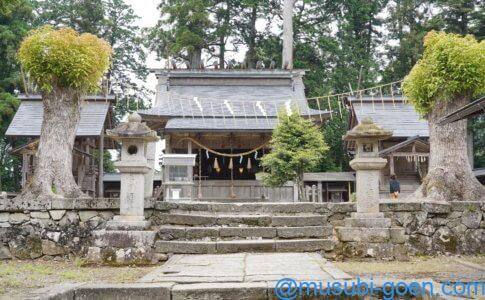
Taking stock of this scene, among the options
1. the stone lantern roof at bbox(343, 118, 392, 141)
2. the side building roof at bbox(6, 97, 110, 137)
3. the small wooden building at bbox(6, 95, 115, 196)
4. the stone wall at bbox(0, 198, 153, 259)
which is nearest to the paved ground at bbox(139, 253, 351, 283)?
the stone wall at bbox(0, 198, 153, 259)

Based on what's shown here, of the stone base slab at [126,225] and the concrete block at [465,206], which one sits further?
the concrete block at [465,206]

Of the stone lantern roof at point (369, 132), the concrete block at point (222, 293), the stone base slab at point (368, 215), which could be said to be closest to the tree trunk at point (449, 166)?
the stone base slab at point (368, 215)

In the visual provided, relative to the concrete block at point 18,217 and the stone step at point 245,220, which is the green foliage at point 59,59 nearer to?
the concrete block at point 18,217

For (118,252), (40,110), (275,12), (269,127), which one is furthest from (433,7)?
(118,252)

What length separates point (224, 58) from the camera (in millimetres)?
32750

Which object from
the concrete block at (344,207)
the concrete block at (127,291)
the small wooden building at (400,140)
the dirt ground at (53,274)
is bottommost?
the dirt ground at (53,274)

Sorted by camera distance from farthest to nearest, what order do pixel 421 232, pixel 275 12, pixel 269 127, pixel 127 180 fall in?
pixel 275 12
pixel 269 127
pixel 421 232
pixel 127 180

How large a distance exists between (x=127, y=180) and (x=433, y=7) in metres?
27.2

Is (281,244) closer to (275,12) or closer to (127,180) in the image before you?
(127,180)

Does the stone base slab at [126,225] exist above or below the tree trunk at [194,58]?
below

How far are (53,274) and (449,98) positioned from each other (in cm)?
870

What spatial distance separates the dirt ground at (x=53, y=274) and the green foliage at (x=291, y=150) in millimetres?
9014

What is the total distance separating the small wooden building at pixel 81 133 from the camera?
774 inches

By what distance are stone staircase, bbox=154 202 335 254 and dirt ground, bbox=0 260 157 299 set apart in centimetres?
88
